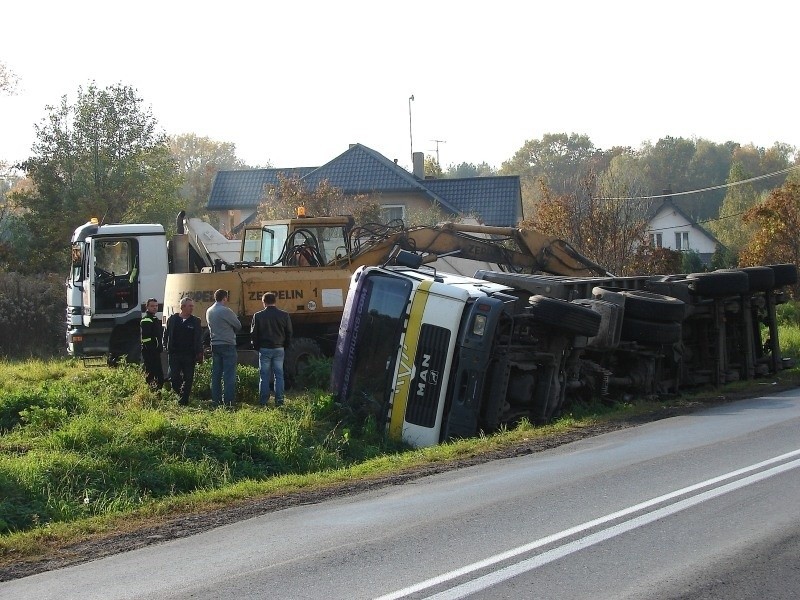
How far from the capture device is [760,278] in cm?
1912

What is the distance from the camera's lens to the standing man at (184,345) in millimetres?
16234

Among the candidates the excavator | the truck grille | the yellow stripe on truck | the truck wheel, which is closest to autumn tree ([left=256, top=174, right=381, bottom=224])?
the excavator

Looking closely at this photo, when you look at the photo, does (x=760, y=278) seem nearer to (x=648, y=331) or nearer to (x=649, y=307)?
(x=649, y=307)

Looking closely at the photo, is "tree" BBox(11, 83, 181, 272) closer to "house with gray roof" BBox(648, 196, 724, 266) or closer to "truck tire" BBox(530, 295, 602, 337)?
"truck tire" BBox(530, 295, 602, 337)

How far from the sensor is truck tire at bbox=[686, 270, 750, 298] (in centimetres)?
1786

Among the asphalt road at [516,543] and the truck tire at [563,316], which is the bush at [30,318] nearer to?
the truck tire at [563,316]

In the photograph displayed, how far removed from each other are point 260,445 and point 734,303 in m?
9.48

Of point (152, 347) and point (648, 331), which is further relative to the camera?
point (152, 347)

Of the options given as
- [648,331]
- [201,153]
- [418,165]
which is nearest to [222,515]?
[648,331]

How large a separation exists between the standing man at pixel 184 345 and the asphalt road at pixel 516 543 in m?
6.77

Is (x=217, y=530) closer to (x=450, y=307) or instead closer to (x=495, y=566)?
(x=495, y=566)

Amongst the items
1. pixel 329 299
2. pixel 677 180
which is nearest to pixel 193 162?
pixel 677 180

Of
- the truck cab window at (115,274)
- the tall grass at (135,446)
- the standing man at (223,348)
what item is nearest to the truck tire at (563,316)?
the tall grass at (135,446)

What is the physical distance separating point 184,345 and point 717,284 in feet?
29.1
